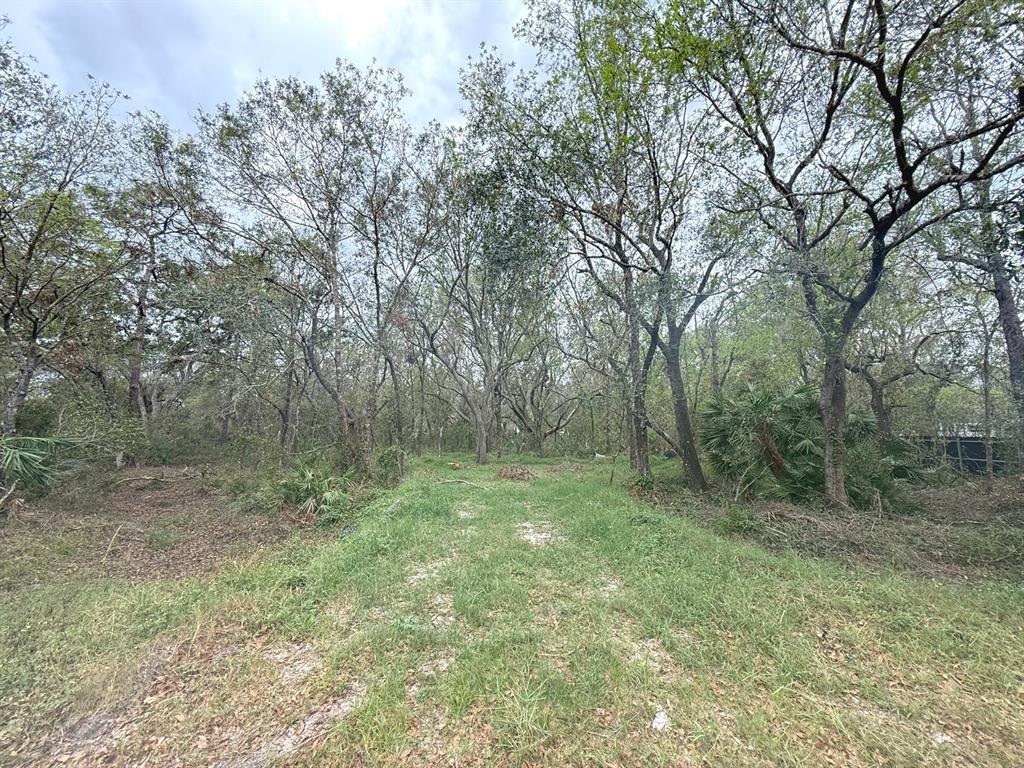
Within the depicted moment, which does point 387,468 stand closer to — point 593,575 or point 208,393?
point 593,575

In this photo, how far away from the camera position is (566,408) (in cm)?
1823

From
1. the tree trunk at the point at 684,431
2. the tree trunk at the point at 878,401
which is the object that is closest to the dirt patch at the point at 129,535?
the tree trunk at the point at 684,431

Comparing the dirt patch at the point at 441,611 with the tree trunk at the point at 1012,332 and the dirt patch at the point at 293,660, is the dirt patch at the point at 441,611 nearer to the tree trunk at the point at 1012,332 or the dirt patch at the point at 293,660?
the dirt patch at the point at 293,660

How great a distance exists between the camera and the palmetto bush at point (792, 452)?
5570mm

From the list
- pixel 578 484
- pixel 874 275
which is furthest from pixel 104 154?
pixel 874 275

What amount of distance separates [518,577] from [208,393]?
12871mm

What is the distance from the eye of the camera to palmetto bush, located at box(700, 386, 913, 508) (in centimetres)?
557

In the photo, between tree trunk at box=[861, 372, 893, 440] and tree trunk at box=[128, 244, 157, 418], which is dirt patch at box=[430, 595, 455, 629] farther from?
tree trunk at box=[861, 372, 893, 440]

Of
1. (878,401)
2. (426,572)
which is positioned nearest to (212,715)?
(426,572)

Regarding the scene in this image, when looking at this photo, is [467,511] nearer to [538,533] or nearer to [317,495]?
[538,533]

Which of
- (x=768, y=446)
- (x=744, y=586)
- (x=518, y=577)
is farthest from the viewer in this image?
(x=768, y=446)

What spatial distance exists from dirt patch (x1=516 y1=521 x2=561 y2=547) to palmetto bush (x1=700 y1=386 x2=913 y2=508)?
3.13 meters

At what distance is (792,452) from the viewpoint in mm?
6164

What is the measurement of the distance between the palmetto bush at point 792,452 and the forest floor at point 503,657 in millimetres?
2265
